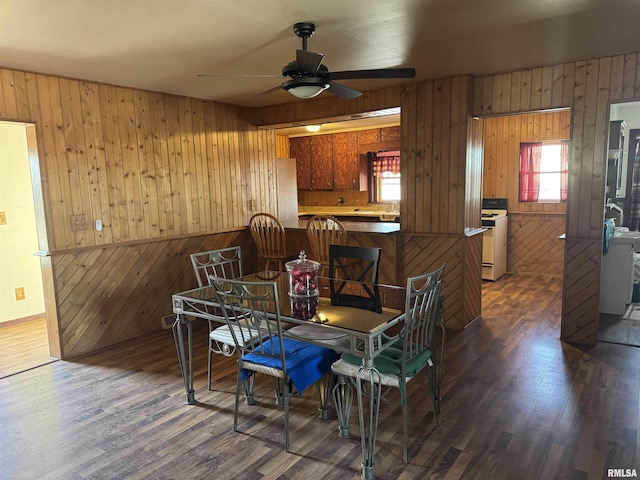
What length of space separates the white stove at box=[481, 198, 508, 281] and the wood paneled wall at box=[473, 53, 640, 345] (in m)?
2.08

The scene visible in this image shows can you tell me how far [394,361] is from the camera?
2363 millimetres

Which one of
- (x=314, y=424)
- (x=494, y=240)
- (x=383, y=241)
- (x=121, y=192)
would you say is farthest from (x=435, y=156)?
(x=121, y=192)

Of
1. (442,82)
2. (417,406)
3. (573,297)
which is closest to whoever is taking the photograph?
(417,406)

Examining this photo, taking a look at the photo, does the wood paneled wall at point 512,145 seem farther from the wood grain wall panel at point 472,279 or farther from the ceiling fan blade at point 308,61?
the ceiling fan blade at point 308,61

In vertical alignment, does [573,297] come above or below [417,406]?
above

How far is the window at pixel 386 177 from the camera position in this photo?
738 centimetres

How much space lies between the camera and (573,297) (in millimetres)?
3830

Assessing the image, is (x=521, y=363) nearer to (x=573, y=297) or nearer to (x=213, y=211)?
(x=573, y=297)

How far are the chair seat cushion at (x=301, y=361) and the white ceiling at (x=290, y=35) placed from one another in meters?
1.86

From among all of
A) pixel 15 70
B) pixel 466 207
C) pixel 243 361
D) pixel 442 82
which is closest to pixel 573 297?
pixel 466 207

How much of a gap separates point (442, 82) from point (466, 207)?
117 cm

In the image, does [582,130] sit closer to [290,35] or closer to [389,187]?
[290,35]

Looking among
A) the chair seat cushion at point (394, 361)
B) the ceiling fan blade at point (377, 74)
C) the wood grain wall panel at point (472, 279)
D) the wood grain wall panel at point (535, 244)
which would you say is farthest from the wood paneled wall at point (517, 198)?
the chair seat cushion at point (394, 361)

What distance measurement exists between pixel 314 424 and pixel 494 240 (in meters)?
4.40
